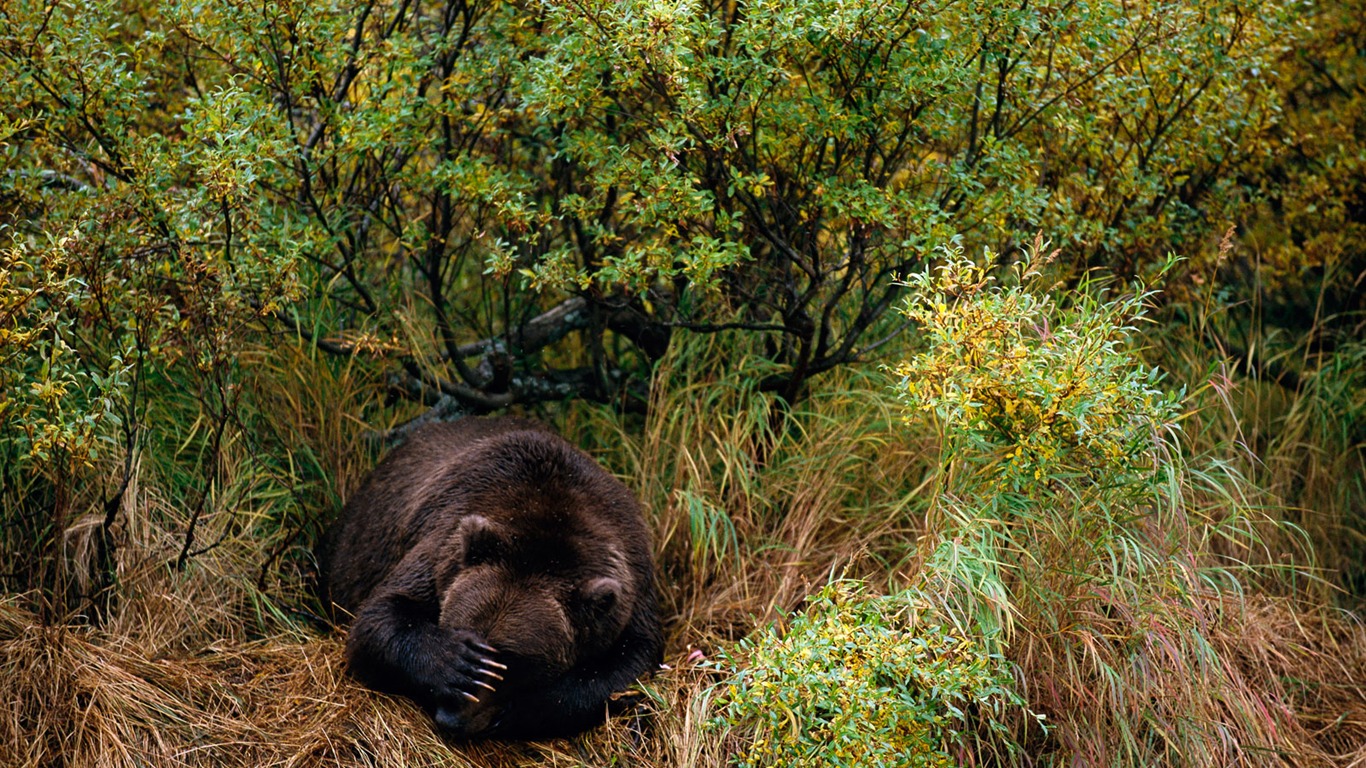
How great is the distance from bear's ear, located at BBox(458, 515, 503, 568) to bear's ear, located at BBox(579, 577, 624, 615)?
38cm

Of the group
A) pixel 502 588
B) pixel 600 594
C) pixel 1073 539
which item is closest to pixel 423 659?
pixel 502 588

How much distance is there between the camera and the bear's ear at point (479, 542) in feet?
16.3

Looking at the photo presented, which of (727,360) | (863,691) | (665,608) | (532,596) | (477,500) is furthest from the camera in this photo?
(727,360)

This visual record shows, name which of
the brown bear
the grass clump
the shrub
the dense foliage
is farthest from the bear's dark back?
the shrub

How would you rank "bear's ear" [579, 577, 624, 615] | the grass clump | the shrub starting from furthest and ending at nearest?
"bear's ear" [579, 577, 624, 615]
the shrub
the grass clump

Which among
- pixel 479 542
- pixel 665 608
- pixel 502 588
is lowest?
pixel 665 608

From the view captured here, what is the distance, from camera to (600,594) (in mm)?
→ 4922

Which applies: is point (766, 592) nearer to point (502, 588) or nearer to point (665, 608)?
point (665, 608)

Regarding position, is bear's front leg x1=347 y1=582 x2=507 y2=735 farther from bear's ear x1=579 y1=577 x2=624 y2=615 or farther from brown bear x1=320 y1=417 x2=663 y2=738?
bear's ear x1=579 y1=577 x2=624 y2=615

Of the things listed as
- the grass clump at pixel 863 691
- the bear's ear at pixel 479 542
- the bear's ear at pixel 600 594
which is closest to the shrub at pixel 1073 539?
the grass clump at pixel 863 691

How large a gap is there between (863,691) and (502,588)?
151 cm

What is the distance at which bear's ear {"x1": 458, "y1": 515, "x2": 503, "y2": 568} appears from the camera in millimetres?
4957

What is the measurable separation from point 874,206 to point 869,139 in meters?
0.43

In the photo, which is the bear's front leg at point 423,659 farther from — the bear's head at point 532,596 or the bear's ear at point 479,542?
the bear's ear at point 479,542
